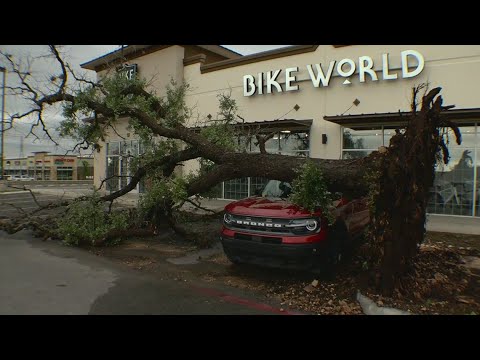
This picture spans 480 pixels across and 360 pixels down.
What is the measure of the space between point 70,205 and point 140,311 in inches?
217

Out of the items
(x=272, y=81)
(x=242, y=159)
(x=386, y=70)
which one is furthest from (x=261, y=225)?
(x=272, y=81)

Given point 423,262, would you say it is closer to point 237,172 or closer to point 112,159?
point 237,172

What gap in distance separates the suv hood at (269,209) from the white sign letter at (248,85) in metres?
10.8

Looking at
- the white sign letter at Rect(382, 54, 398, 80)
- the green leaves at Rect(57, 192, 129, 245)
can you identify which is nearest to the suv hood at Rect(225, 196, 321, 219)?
the green leaves at Rect(57, 192, 129, 245)

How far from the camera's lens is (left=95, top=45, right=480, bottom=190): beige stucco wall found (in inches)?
464

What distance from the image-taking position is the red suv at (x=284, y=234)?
5.22 metres

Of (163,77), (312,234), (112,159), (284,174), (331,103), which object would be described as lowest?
(312,234)

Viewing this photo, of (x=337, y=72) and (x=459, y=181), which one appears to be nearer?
(x=459, y=181)

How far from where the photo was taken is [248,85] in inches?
643

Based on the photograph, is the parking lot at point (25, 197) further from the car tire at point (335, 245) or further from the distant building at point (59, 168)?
the distant building at point (59, 168)

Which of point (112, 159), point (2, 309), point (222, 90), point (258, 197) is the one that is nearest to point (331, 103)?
point (222, 90)

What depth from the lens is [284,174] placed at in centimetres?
683

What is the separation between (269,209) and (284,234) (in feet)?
1.73

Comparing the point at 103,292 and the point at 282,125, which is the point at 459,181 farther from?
the point at 103,292
